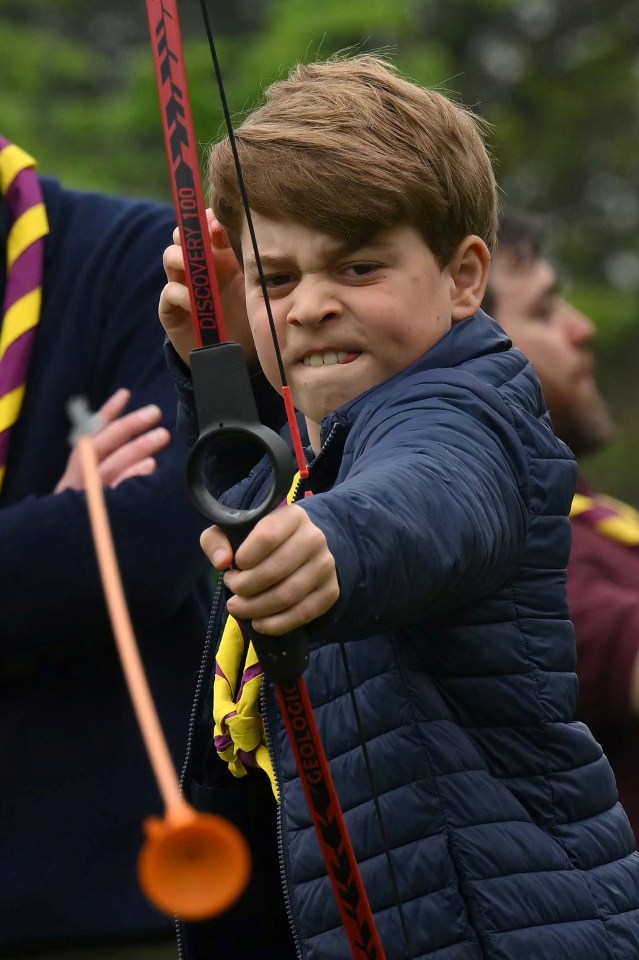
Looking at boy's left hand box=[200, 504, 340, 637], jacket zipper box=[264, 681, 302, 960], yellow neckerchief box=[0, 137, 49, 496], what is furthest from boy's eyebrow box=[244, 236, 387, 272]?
yellow neckerchief box=[0, 137, 49, 496]

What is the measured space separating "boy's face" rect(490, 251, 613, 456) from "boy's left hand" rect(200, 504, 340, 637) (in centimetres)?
253

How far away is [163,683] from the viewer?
3.31 metres

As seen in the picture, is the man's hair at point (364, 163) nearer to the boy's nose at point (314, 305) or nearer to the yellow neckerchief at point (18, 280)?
the boy's nose at point (314, 305)

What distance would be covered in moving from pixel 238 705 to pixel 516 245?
95.1 inches

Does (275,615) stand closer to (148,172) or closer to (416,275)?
(416,275)

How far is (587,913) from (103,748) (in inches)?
53.3

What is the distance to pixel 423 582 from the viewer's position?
1.86 metres

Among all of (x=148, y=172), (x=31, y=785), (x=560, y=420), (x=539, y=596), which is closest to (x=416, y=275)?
(x=539, y=596)

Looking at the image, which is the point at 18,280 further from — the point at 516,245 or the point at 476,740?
the point at 476,740

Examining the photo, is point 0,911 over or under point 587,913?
over

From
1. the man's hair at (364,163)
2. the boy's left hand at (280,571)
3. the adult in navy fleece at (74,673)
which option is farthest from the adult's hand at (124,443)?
the boy's left hand at (280,571)

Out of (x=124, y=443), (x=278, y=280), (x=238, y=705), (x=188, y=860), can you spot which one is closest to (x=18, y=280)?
(x=124, y=443)

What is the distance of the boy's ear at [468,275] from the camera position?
2.44 meters

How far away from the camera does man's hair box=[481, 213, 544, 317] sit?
14.2ft
